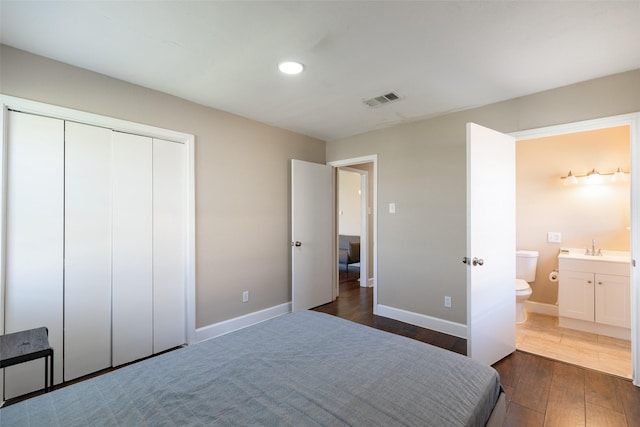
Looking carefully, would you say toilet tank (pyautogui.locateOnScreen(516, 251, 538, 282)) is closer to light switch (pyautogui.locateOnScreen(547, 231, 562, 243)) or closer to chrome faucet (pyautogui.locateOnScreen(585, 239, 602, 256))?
light switch (pyautogui.locateOnScreen(547, 231, 562, 243))

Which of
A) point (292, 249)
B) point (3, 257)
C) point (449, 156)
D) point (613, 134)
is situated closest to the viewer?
point (3, 257)

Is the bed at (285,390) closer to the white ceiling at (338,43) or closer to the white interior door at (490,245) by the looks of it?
the white interior door at (490,245)

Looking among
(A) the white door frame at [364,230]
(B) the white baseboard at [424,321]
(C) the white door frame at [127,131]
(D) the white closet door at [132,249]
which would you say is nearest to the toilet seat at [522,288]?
(B) the white baseboard at [424,321]

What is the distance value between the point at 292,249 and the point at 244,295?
81cm

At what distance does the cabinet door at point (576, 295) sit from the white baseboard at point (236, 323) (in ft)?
10.5

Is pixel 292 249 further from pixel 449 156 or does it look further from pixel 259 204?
pixel 449 156

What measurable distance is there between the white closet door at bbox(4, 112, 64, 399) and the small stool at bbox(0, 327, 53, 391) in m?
0.65

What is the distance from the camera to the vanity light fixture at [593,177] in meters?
3.11

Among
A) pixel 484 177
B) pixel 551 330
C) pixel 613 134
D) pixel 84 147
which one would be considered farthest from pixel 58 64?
pixel 613 134

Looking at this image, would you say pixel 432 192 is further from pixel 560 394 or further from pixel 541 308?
pixel 541 308

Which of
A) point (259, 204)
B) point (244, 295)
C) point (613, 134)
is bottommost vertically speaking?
point (244, 295)

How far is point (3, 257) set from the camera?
74.3 inches

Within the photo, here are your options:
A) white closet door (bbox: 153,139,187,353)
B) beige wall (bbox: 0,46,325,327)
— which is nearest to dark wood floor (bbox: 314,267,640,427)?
beige wall (bbox: 0,46,325,327)

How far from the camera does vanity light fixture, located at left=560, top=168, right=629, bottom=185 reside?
10.2 feet
